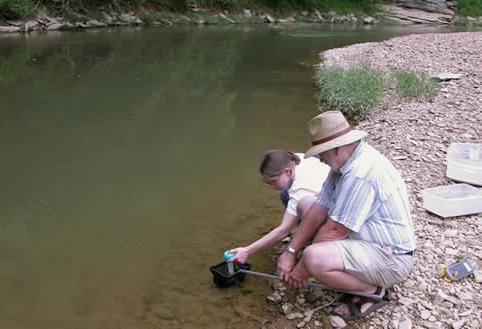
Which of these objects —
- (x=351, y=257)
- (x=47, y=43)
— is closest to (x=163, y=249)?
(x=351, y=257)

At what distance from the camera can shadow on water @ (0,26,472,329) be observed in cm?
383

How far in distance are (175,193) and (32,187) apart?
1.59 meters

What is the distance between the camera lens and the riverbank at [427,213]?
338 centimetres

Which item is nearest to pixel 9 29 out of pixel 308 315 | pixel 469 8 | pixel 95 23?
pixel 95 23

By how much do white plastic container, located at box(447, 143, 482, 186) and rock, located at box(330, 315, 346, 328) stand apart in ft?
7.68

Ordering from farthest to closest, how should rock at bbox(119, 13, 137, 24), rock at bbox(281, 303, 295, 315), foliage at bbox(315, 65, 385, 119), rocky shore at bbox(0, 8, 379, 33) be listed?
rock at bbox(119, 13, 137, 24) → rocky shore at bbox(0, 8, 379, 33) → foliage at bbox(315, 65, 385, 119) → rock at bbox(281, 303, 295, 315)

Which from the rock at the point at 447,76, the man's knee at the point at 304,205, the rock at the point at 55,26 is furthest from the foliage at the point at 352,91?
the rock at the point at 55,26

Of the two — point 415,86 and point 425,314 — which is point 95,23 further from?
point 425,314

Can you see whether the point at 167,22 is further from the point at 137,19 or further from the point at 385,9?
the point at 385,9

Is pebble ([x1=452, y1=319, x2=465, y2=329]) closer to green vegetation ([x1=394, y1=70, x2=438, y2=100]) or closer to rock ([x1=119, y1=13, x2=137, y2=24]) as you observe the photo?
green vegetation ([x1=394, y1=70, x2=438, y2=100])

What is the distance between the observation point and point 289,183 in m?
3.67

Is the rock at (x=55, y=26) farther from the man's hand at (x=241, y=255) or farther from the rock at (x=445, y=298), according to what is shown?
the rock at (x=445, y=298)

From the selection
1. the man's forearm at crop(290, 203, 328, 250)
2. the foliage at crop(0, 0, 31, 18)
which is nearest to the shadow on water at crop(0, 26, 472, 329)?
the man's forearm at crop(290, 203, 328, 250)

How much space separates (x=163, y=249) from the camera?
14.9 ft
